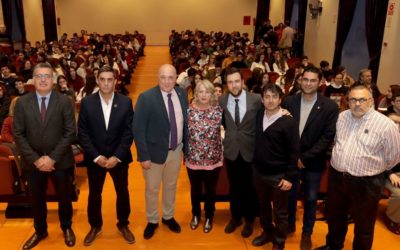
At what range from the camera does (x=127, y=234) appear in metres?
3.88

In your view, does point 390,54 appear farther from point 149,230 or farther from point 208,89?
point 149,230

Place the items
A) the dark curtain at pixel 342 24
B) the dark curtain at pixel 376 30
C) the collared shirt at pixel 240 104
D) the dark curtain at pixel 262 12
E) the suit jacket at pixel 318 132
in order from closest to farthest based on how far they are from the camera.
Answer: the suit jacket at pixel 318 132, the collared shirt at pixel 240 104, the dark curtain at pixel 376 30, the dark curtain at pixel 342 24, the dark curtain at pixel 262 12

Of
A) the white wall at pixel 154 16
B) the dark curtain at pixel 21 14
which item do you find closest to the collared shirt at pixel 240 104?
the dark curtain at pixel 21 14

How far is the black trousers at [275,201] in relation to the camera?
3.45 m

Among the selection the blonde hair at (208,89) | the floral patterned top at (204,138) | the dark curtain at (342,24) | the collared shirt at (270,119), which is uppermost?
the dark curtain at (342,24)

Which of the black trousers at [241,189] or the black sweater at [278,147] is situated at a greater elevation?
the black sweater at [278,147]

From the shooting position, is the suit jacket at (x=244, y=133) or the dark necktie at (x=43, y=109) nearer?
the dark necktie at (x=43, y=109)

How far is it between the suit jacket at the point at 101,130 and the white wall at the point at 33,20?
16.5m

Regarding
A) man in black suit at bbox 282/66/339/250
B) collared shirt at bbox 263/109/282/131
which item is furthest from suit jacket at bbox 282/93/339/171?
collared shirt at bbox 263/109/282/131

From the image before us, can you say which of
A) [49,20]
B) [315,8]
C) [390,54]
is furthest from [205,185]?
[49,20]

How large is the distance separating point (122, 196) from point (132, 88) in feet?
26.8

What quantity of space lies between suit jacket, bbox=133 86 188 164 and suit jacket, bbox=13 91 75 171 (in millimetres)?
599

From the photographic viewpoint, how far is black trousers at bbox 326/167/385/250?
10.4 feet

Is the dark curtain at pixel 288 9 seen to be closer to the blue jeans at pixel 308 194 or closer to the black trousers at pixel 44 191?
the blue jeans at pixel 308 194
